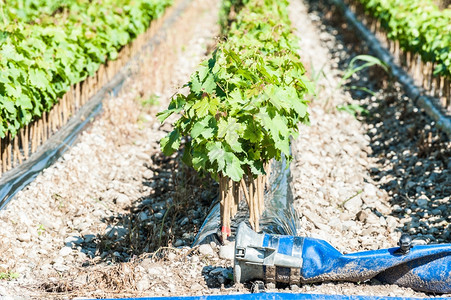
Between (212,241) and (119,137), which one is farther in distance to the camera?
(119,137)

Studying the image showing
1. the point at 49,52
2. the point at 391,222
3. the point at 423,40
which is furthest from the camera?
the point at 423,40

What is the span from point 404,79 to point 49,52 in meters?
4.19

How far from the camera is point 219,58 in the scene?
3770mm

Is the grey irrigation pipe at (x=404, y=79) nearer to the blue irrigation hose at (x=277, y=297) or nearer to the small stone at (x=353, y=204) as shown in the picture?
the small stone at (x=353, y=204)

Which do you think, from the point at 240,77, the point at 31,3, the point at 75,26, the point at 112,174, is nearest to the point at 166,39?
the point at 31,3

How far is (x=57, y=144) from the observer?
586 cm

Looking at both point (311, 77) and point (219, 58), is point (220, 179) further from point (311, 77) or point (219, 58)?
point (311, 77)

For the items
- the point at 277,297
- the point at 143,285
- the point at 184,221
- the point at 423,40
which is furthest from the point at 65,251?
the point at 423,40

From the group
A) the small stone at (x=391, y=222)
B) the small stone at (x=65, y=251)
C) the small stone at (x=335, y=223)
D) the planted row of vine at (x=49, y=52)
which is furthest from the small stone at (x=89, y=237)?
the small stone at (x=391, y=222)

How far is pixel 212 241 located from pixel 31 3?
6.86 metres

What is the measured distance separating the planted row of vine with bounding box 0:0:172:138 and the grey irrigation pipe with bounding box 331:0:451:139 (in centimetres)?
343

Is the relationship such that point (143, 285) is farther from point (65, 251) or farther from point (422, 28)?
point (422, 28)

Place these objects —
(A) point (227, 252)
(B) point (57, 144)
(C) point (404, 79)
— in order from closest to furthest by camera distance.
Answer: (A) point (227, 252), (B) point (57, 144), (C) point (404, 79)

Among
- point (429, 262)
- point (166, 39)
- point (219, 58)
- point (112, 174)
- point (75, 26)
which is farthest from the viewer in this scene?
point (166, 39)
